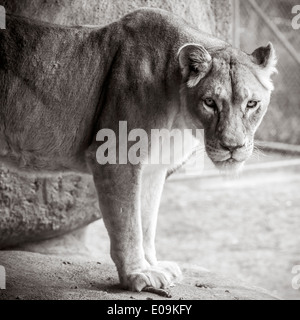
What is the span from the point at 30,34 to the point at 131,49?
58 centimetres

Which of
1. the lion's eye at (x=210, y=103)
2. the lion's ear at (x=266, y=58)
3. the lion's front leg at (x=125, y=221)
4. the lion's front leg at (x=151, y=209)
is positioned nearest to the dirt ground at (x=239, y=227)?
the lion's front leg at (x=151, y=209)

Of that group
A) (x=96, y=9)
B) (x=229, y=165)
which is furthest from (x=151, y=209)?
(x=96, y=9)

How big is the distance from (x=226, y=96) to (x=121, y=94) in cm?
61

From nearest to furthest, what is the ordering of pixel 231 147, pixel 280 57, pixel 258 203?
pixel 231 147, pixel 280 57, pixel 258 203

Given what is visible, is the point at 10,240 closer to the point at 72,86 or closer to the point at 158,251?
the point at 72,86

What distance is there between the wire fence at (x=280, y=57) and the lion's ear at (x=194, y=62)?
388 centimetres

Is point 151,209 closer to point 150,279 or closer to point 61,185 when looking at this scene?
point 150,279

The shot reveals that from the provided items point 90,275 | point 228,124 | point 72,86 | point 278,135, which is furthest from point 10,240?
point 278,135

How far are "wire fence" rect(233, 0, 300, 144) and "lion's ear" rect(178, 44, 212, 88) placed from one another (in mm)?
3877

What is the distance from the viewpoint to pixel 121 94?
4090 millimetres

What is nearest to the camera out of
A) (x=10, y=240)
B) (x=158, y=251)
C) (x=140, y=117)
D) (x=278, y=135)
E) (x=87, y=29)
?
(x=140, y=117)

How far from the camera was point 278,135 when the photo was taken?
8570mm

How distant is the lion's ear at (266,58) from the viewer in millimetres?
4055

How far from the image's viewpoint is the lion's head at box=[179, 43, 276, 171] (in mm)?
3814
